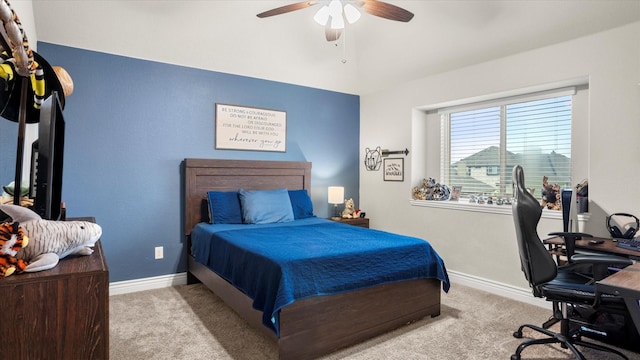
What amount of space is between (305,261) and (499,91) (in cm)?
258

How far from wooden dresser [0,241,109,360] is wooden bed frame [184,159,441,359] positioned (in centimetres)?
127

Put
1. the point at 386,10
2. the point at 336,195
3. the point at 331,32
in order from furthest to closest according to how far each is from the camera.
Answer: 1. the point at 336,195
2. the point at 331,32
3. the point at 386,10

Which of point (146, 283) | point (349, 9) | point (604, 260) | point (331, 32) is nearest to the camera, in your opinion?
point (604, 260)

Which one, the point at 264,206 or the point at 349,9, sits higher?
the point at 349,9

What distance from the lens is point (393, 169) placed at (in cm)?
459

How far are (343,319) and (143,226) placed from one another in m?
2.32

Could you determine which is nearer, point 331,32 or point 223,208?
point 331,32

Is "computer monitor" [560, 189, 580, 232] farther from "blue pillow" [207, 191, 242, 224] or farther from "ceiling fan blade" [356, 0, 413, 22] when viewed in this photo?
"blue pillow" [207, 191, 242, 224]

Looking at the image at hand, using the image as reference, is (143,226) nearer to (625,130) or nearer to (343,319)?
(343,319)

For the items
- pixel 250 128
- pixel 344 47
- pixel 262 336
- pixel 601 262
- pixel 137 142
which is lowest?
pixel 262 336

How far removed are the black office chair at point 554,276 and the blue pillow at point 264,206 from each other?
7.52ft

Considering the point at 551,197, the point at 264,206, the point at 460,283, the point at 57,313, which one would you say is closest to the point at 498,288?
the point at 460,283

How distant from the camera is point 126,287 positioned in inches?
139

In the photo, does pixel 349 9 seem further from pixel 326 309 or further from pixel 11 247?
pixel 11 247
